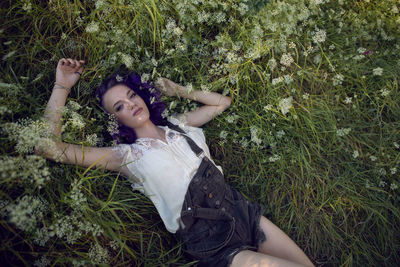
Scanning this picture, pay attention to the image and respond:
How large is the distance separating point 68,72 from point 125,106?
712 millimetres

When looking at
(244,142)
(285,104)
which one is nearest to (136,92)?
(244,142)

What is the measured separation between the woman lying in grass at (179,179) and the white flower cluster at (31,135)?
0.19 metres

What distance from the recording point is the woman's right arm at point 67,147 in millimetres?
2162

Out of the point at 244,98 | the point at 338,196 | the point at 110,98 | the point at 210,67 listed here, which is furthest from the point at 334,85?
the point at 110,98

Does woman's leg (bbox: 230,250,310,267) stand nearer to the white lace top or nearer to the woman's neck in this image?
the white lace top

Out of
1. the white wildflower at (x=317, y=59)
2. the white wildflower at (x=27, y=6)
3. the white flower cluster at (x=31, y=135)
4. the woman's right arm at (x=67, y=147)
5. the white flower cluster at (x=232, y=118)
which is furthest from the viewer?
the white wildflower at (x=317, y=59)

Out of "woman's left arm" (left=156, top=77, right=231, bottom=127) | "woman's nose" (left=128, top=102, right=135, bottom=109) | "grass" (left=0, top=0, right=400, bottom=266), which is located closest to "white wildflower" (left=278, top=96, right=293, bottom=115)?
"grass" (left=0, top=0, right=400, bottom=266)

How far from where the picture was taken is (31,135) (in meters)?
1.82

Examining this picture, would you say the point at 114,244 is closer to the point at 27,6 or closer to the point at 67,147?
the point at 67,147

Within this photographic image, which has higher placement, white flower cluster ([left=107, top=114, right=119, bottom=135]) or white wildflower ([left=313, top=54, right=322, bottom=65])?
white flower cluster ([left=107, top=114, right=119, bottom=135])

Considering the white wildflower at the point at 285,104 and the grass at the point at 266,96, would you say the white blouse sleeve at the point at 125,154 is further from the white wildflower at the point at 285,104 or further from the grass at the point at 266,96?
the white wildflower at the point at 285,104

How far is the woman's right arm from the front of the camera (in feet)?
7.09

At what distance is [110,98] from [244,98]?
59.3 inches

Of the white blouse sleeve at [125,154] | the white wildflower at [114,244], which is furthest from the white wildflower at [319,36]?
the white wildflower at [114,244]
